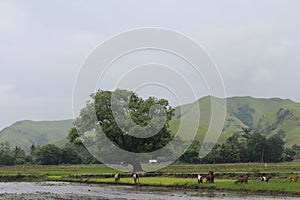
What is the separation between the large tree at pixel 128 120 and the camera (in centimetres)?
6258

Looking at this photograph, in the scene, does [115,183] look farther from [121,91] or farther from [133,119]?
[121,91]

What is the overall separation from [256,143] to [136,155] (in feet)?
147

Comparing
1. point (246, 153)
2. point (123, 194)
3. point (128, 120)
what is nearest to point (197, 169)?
point (128, 120)

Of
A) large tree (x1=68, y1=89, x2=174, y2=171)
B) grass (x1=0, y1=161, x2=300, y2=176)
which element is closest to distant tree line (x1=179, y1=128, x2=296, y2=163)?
grass (x1=0, y1=161, x2=300, y2=176)

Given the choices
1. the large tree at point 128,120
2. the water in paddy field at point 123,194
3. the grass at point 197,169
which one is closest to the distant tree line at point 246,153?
the grass at point 197,169

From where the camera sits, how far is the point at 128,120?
62.7m

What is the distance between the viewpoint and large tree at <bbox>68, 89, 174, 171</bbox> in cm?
6258

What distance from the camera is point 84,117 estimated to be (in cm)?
6694

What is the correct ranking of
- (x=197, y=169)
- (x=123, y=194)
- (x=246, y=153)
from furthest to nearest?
1. (x=246, y=153)
2. (x=197, y=169)
3. (x=123, y=194)

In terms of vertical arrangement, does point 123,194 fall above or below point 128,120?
below

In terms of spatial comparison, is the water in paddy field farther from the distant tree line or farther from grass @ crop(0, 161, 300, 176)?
the distant tree line

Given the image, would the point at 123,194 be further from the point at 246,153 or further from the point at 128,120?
the point at 246,153

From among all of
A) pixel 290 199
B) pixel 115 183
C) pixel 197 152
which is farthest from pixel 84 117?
pixel 290 199

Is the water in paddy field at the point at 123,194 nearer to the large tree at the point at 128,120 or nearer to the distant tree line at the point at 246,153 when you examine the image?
the large tree at the point at 128,120
